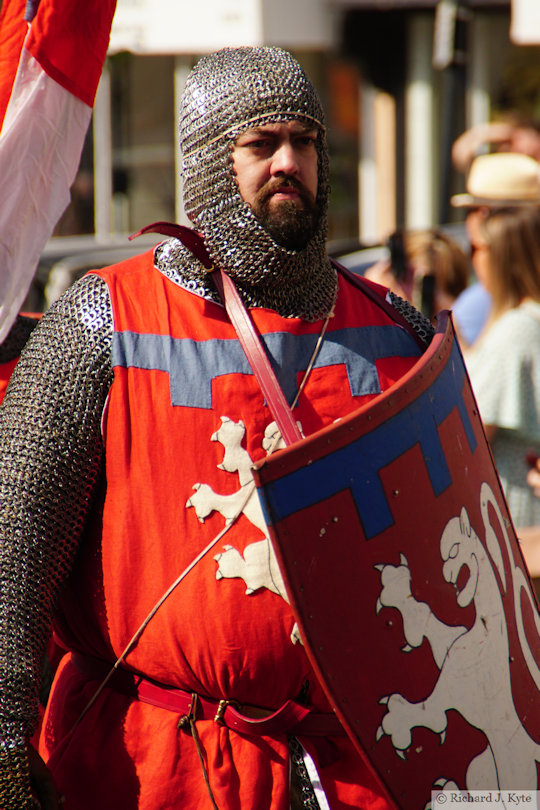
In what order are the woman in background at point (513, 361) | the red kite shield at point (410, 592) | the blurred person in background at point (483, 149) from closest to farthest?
1. the red kite shield at point (410, 592)
2. the woman in background at point (513, 361)
3. the blurred person in background at point (483, 149)

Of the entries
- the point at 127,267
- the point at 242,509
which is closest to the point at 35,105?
the point at 127,267

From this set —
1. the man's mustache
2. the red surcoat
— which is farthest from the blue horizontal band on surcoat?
the man's mustache

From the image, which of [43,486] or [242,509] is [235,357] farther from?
[43,486]

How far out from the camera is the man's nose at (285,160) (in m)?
2.27

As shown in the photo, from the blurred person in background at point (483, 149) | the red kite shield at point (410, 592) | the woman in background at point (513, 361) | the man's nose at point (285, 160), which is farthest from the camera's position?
the blurred person in background at point (483, 149)

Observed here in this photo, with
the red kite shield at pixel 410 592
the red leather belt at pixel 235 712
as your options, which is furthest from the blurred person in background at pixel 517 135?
the red leather belt at pixel 235 712

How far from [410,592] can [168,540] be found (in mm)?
479

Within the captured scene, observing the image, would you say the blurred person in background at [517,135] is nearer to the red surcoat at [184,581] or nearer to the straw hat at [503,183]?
the straw hat at [503,183]

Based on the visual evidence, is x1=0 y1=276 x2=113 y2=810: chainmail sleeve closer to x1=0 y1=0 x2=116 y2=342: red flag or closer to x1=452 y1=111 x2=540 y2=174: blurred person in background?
x1=0 y1=0 x2=116 y2=342: red flag

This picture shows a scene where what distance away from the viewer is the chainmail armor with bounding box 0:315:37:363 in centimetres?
287

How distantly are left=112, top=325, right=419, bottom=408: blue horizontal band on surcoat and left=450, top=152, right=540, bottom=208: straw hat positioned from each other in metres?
2.67

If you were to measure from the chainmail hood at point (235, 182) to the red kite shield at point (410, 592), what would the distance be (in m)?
0.36

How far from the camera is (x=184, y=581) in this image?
82.4 inches

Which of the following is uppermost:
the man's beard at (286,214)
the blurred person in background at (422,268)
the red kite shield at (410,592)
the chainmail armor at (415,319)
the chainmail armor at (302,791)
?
the man's beard at (286,214)
